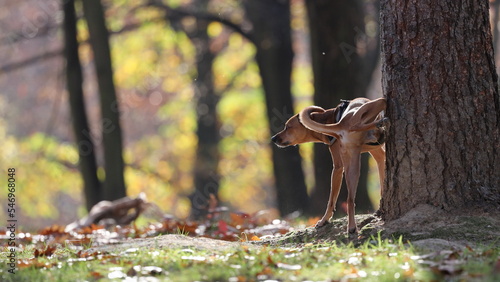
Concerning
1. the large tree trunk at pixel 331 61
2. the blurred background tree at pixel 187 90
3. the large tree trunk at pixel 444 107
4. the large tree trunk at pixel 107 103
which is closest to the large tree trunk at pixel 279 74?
the blurred background tree at pixel 187 90

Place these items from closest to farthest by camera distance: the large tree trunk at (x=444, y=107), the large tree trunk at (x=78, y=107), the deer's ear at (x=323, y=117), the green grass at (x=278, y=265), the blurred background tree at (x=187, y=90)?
the green grass at (x=278, y=265) → the large tree trunk at (x=444, y=107) → the deer's ear at (x=323, y=117) → the blurred background tree at (x=187, y=90) → the large tree trunk at (x=78, y=107)

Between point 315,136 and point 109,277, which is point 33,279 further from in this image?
point 315,136

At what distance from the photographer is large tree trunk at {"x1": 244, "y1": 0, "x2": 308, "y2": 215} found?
16.0 m

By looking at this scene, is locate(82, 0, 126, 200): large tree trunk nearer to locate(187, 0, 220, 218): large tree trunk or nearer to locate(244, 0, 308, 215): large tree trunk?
locate(244, 0, 308, 215): large tree trunk

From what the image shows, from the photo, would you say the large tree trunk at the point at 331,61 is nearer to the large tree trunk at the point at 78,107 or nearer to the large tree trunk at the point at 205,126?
the large tree trunk at the point at 78,107

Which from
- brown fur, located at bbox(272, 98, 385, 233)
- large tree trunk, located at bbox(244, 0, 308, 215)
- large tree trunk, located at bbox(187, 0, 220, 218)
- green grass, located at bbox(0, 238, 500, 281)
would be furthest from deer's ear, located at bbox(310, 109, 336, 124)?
large tree trunk, located at bbox(187, 0, 220, 218)

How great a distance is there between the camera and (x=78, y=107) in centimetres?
1659

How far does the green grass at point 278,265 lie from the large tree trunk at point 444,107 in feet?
2.63

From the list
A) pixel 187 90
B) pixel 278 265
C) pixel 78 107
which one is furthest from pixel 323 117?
pixel 187 90

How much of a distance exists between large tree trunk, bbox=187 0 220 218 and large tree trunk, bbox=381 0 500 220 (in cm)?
1634

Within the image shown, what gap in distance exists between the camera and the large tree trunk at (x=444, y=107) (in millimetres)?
6719

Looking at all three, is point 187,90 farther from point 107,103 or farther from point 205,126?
point 107,103

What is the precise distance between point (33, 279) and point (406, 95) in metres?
3.46

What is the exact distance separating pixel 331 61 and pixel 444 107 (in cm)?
595
